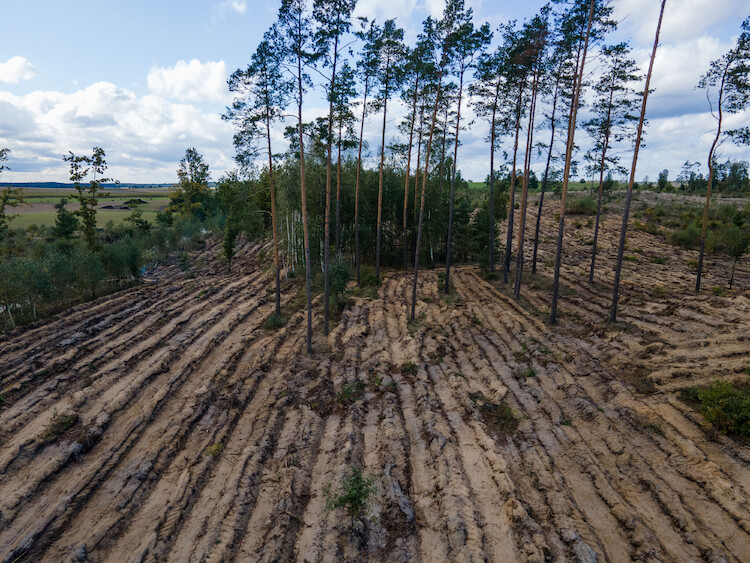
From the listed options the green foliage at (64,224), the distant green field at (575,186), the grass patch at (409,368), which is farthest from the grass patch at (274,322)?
the distant green field at (575,186)

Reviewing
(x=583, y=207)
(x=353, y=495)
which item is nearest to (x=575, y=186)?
(x=583, y=207)

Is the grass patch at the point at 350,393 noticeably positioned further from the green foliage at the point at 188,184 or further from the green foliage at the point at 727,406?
the green foliage at the point at 188,184

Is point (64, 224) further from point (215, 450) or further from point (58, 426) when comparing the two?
point (215, 450)

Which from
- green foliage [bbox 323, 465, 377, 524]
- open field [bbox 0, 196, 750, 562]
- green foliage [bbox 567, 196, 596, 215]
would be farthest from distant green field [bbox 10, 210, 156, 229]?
green foliage [bbox 567, 196, 596, 215]

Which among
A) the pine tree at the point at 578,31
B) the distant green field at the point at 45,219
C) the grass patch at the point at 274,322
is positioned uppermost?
the pine tree at the point at 578,31

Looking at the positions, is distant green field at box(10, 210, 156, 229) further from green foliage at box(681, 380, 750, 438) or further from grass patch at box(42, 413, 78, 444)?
green foliage at box(681, 380, 750, 438)

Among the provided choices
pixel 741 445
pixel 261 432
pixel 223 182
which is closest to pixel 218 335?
pixel 261 432
